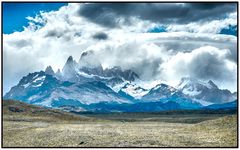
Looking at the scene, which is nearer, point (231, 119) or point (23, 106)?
point (231, 119)

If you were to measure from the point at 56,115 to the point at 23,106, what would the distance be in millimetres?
24614

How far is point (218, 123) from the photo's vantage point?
74250 mm

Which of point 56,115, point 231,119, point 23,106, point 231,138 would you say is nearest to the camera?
point 231,138

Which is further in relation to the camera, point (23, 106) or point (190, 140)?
point (23, 106)

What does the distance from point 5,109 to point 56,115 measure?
2288cm

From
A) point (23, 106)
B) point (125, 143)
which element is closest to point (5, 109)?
point (23, 106)

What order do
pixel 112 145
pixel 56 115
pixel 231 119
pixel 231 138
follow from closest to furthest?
pixel 112 145 → pixel 231 138 → pixel 231 119 → pixel 56 115

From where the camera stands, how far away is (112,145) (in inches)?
1997

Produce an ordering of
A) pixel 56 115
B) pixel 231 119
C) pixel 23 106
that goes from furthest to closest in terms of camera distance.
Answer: pixel 23 106 < pixel 56 115 < pixel 231 119

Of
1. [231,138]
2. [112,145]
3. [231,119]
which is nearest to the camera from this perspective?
[112,145]

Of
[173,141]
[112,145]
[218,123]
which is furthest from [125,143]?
[218,123]

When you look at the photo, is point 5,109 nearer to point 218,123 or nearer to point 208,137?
point 218,123

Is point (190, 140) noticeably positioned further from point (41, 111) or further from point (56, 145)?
point (41, 111)

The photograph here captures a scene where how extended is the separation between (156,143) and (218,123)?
2562 centimetres
